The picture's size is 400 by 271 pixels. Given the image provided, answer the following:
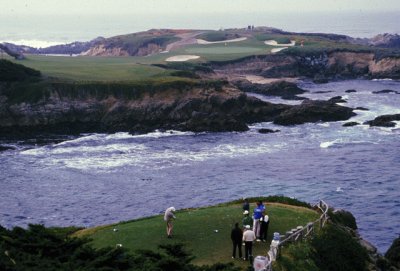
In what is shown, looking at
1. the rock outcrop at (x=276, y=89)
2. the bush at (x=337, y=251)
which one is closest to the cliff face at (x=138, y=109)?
the rock outcrop at (x=276, y=89)

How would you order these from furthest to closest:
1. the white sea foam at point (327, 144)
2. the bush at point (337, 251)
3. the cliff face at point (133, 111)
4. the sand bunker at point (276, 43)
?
the sand bunker at point (276, 43)
the cliff face at point (133, 111)
the white sea foam at point (327, 144)
the bush at point (337, 251)

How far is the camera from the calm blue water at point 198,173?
4306 cm

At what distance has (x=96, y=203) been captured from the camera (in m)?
45.5

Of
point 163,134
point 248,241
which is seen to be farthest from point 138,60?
point 248,241

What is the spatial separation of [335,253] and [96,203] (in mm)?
24785

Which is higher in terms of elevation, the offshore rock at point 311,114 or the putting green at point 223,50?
the putting green at point 223,50

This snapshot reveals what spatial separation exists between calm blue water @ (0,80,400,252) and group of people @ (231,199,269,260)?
12.3 metres

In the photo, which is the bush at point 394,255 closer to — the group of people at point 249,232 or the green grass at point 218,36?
the group of people at point 249,232

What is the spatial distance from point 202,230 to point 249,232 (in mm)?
4608

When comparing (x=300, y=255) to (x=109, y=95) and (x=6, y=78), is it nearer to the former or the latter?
(x=109, y=95)

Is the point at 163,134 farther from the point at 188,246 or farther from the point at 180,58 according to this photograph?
the point at 180,58

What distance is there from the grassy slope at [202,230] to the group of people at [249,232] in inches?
17.2

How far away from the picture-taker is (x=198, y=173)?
5344 cm

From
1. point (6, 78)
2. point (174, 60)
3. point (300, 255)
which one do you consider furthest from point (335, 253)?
point (174, 60)
